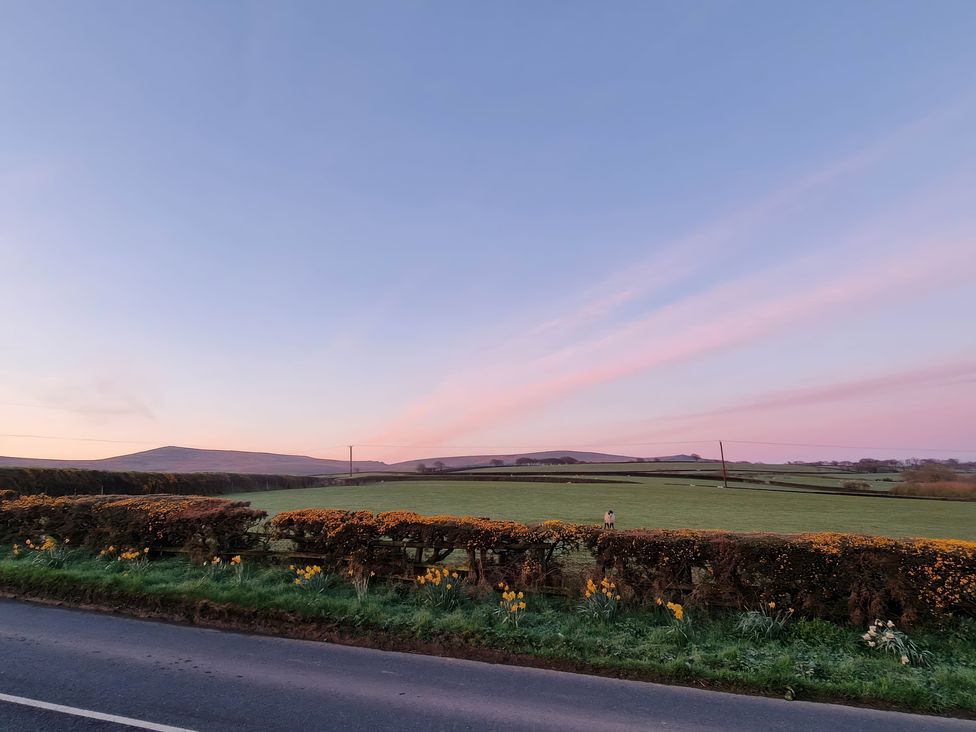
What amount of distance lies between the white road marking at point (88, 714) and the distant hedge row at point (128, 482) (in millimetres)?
23902

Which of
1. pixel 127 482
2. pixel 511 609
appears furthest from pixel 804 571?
pixel 127 482

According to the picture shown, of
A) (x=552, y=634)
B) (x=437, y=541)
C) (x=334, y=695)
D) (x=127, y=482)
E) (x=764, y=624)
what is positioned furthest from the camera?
(x=127, y=482)

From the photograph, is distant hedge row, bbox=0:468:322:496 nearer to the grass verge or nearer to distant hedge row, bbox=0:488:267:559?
distant hedge row, bbox=0:488:267:559

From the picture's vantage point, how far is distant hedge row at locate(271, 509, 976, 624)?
24.4 feet

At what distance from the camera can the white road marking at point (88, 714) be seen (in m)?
4.64

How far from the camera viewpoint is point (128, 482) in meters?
49.2

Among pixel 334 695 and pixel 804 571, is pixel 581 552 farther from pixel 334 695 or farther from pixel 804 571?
pixel 334 695

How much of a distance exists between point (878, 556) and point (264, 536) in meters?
11.3

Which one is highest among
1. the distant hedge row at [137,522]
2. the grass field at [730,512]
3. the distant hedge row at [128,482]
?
the distant hedge row at [137,522]

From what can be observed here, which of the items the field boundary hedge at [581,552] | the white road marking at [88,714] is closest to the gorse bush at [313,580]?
the field boundary hedge at [581,552]

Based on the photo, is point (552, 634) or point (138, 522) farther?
point (138, 522)

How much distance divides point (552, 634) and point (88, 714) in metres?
5.44

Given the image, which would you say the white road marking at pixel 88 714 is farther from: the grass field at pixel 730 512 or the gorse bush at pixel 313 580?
the grass field at pixel 730 512

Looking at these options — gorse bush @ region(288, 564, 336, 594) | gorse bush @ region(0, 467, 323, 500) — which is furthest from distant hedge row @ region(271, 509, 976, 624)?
gorse bush @ region(0, 467, 323, 500)
